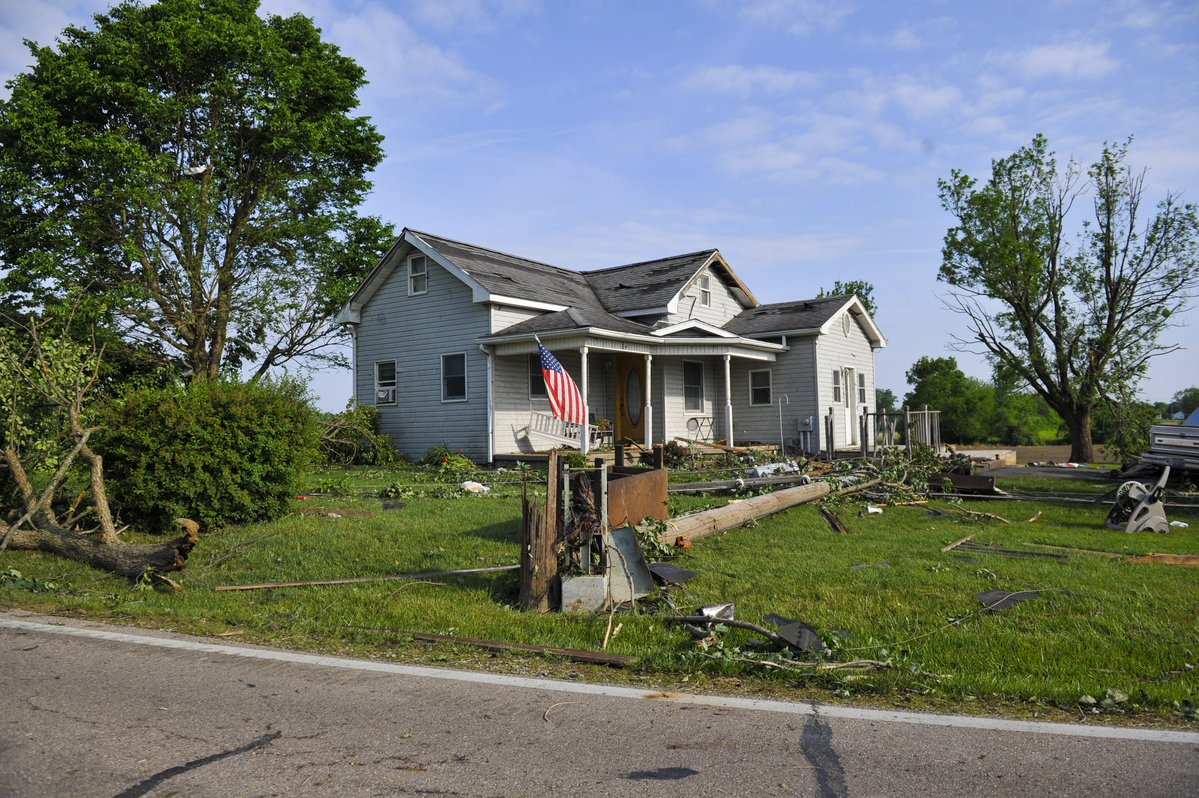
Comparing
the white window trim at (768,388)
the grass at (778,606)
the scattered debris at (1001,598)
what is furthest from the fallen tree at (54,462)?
the white window trim at (768,388)

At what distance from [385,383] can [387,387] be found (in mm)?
169

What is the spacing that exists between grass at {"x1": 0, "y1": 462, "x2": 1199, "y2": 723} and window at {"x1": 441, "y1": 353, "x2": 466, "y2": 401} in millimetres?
10512

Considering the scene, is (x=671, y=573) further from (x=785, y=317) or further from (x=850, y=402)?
(x=850, y=402)

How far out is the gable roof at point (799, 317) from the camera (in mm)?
24906

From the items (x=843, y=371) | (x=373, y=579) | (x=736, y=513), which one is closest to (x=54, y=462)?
(x=373, y=579)

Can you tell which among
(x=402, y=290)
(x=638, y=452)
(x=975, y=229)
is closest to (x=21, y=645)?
(x=638, y=452)

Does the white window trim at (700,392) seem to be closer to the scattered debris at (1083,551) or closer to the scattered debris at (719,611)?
the scattered debris at (1083,551)

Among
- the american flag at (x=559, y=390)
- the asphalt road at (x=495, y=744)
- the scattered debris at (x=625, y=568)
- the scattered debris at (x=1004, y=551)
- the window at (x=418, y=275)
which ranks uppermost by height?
the window at (x=418, y=275)

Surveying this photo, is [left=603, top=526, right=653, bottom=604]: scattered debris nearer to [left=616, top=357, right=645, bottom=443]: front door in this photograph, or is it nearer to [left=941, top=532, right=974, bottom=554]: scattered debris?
[left=941, top=532, right=974, bottom=554]: scattered debris

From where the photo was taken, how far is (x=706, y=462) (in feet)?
66.4

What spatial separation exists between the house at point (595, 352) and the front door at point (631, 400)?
1.6 inches

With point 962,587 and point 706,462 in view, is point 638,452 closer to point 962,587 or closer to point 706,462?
point 706,462

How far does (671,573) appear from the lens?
24.8 ft

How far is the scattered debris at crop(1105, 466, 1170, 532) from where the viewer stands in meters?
11.4
